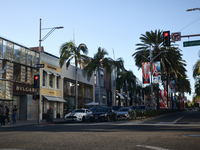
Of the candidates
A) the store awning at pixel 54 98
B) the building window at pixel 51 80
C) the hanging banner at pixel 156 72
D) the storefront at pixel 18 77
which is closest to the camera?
the storefront at pixel 18 77

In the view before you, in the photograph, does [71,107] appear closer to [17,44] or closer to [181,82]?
[17,44]

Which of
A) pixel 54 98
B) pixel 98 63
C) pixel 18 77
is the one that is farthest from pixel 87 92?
pixel 18 77

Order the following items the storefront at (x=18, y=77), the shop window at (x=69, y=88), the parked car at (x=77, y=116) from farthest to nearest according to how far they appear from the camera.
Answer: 1. the shop window at (x=69, y=88)
2. the storefront at (x=18, y=77)
3. the parked car at (x=77, y=116)

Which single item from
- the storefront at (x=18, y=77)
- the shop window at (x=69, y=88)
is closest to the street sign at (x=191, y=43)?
the storefront at (x=18, y=77)

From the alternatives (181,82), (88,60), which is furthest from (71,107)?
(181,82)

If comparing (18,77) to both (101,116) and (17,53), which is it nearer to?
(17,53)

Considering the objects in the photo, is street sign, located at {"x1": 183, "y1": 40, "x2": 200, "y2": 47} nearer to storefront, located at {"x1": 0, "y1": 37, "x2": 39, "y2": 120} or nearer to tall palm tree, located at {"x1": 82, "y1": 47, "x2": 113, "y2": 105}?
storefront, located at {"x1": 0, "y1": 37, "x2": 39, "y2": 120}

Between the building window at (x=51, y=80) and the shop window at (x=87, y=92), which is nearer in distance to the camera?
the building window at (x=51, y=80)

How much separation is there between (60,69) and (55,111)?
6758 mm

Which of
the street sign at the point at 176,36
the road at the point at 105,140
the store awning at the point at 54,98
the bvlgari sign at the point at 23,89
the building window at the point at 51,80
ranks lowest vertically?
the road at the point at 105,140

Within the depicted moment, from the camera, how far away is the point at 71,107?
159 feet

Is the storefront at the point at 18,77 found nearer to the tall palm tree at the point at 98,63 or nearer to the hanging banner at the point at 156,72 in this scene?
the tall palm tree at the point at 98,63

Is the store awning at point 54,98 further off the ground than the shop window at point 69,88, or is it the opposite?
the shop window at point 69,88

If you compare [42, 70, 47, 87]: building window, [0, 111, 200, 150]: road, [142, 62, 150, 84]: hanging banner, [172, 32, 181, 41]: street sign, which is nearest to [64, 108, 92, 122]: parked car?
[142, 62, 150, 84]: hanging banner
